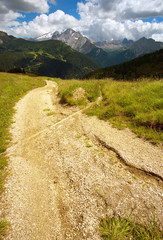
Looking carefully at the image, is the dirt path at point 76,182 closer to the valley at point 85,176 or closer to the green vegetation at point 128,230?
the valley at point 85,176

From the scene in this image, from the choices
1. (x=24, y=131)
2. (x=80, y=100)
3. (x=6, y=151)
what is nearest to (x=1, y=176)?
(x=6, y=151)

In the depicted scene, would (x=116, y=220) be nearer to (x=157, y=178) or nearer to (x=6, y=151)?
(x=157, y=178)

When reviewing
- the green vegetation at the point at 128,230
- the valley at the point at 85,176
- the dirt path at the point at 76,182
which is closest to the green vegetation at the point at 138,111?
the valley at the point at 85,176

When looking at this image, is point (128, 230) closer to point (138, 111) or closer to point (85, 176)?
point (85, 176)

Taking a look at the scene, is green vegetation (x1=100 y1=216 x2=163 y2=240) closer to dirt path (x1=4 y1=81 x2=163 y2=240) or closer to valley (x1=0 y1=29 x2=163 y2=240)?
valley (x1=0 y1=29 x2=163 y2=240)

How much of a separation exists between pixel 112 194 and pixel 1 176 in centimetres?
444

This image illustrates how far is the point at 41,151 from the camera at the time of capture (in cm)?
666

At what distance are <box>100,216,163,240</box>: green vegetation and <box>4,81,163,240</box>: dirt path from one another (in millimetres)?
226

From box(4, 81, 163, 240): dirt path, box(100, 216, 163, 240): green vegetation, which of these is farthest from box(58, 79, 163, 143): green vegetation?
box(100, 216, 163, 240): green vegetation

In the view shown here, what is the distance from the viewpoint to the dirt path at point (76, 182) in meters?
3.54

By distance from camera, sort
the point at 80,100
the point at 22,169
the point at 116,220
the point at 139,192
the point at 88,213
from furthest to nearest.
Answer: the point at 80,100
the point at 22,169
the point at 139,192
the point at 88,213
the point at 116,220

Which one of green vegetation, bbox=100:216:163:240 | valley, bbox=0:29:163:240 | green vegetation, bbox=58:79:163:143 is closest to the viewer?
green vegetation, bbox=100:216:163:240

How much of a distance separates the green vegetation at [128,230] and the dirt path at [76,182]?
0.23 meters

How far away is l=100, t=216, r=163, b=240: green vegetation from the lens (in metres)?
3.06
